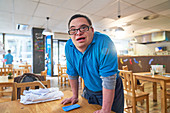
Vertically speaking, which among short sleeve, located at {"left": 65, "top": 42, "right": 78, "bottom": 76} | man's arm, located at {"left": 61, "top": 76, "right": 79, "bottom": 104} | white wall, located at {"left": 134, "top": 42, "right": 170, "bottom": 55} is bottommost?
man's arm, located at {"left": 61, "top": 76, "right": 79, "bottom": 104}

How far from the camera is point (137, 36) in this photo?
8.64 m

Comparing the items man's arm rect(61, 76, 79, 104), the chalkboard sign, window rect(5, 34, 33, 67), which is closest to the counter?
man's arm rect(61, 76, 79, 104)

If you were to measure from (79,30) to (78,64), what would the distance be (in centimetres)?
26

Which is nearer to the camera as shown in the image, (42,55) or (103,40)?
(103,40)

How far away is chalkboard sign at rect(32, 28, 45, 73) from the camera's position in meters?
5.64

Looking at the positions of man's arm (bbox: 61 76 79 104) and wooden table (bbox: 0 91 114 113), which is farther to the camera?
man's arm (bbox: 61 76 79 104)

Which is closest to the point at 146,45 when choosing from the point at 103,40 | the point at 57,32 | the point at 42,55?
the point at 57,32

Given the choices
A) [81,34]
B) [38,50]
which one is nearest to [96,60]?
[81,34]

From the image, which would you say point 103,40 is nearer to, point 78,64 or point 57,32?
point 78,64

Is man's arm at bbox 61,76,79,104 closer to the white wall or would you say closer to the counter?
the counter

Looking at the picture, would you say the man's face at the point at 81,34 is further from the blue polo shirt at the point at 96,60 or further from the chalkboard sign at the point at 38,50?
the chalkboard sign at the point at 38,50

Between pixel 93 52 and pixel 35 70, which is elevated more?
→ pixel 93 52

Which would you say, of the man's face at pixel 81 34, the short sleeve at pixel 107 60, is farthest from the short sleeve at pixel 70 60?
the short sleeve at pixel 107 60

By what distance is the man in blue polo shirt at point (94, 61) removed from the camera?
2.29 ft
